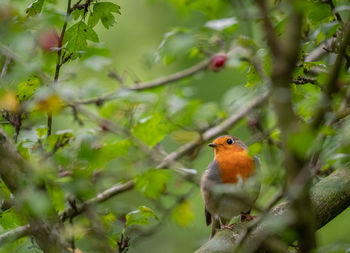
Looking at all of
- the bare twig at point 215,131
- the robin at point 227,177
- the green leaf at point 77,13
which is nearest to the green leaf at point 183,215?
the bare twig at point 215,131

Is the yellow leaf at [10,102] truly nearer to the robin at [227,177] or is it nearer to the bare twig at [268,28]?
the bare twig at [268,28]

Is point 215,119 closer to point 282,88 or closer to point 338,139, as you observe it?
point 338,139

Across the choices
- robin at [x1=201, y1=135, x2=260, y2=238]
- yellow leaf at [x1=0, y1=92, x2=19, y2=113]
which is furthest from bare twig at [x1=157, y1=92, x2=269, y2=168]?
yellow leaf at [x1=0, y1=92, x2=19, y2=113]

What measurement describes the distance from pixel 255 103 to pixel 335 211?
0.79 m

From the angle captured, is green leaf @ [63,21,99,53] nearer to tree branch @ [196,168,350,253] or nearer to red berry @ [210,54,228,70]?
tree branch @ [196,168,350,253]

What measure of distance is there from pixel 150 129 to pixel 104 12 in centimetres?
80

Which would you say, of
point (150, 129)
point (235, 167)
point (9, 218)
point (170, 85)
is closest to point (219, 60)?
point (170, 85)

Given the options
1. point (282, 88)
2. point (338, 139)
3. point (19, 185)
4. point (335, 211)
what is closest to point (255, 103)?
point (335, 211)

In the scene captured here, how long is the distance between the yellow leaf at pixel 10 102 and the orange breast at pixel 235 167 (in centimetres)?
183

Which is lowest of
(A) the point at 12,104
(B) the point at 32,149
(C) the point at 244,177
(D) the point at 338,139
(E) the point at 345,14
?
(C) the point at 244,177

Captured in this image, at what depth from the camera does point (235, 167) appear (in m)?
4.11

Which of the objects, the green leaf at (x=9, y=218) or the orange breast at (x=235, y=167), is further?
the orange breast at (x=235, y=167)

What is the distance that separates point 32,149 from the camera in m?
2.94

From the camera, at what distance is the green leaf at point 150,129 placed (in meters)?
3.14
